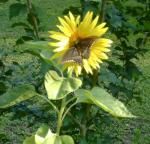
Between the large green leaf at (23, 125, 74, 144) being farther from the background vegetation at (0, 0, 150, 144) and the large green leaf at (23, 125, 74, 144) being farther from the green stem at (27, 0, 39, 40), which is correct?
the green stem at (27, 0, 39, 40)

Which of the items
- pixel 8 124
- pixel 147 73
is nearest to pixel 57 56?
pixel 8 124

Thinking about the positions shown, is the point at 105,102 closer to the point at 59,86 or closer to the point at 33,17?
the point at 59,86

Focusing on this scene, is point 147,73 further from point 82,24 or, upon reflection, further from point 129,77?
point 82,24

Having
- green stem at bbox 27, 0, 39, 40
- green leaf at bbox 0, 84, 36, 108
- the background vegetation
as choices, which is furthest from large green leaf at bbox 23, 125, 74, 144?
green stem at bbox 27, 0, 39, 40

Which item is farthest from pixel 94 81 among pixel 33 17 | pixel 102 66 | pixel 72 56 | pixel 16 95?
pixel 72 56

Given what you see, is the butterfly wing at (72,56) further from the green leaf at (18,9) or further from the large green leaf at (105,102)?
the green leaf at (18,9)

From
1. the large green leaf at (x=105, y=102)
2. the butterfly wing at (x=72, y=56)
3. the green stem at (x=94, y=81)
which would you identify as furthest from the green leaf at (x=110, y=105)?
the green stem at (x=94, y=81)
